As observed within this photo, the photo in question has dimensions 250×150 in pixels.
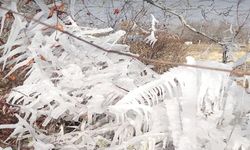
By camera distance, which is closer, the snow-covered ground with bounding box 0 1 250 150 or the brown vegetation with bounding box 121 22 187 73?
the snow-covered ground with bounding box 0 1 250 150

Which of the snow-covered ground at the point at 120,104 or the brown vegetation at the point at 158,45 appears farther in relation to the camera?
the brown vegetation at the point at 158,45

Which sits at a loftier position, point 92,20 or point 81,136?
point 92,20

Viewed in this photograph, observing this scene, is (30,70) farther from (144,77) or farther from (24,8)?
(24,8)

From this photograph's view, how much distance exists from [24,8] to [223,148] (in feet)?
7.21

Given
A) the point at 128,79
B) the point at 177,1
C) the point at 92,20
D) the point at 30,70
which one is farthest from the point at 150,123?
the point at 177,1

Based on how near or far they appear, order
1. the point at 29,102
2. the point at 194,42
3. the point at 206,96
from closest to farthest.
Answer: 1. the point at 206,96
2. the point at 29,102
3. the point at 194,42

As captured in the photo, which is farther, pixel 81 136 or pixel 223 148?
pixel 81 136

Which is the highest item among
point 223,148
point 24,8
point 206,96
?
point 24,8

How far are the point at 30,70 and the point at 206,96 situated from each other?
886 mm

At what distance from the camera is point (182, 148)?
1.75 metres

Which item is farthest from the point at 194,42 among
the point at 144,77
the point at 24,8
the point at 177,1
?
the point at 144,77

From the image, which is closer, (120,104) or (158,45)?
(120,104)

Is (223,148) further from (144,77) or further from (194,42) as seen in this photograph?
(194,42)

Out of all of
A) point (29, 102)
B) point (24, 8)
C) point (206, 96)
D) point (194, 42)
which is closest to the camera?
point (206, 96)
